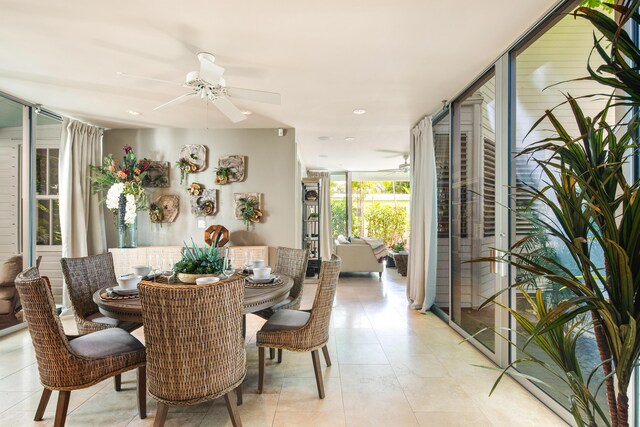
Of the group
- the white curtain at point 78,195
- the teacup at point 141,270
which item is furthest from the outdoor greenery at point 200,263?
the white curtain at point 78,195

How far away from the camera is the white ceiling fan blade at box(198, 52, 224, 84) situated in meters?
2.23

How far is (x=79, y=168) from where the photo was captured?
4.30 m

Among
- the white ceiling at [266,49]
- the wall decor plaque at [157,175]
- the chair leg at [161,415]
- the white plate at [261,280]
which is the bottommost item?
the chair leg at [161,415]

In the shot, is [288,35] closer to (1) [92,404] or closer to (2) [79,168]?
(1) [92,404]

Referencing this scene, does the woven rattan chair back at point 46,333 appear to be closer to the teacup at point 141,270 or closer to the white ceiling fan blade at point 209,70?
the teacup at point 141,270

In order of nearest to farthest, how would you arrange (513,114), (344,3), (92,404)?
(344,3) → (92,404) → (513,114)

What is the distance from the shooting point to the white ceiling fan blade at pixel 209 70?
2232mm

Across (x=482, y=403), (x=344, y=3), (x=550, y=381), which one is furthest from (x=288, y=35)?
(x=550, y=381)

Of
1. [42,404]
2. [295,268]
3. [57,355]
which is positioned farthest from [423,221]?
[42,404]

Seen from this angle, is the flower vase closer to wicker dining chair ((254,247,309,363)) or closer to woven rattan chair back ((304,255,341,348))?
wicker dining chair ((254,247,309,363))

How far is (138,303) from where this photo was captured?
1889 millimetres

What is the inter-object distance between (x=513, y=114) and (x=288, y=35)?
5.96 ft

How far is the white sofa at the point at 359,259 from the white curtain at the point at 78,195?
407 cm

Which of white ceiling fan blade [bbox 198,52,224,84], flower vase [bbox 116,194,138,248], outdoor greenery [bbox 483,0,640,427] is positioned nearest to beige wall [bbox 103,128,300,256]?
flower vase [bbox 116,194,138,248]
